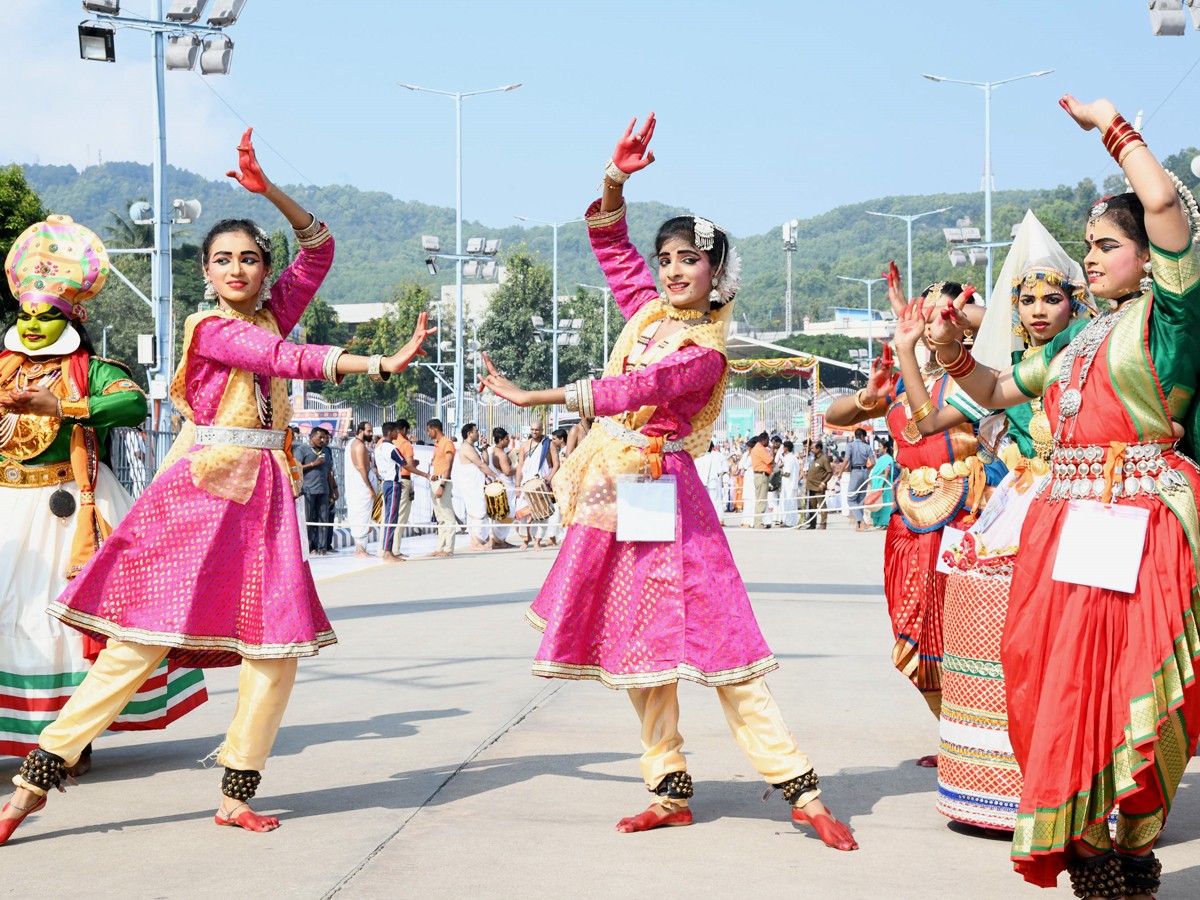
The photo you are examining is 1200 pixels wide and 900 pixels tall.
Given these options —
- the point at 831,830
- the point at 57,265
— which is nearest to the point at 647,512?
the point at 831,830

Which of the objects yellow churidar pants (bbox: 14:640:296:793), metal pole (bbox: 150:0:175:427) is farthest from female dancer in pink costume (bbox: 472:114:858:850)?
metal pole (bbox: 150:0:175:427)

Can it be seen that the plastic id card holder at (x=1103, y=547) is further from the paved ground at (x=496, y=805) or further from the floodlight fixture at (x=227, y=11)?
the floodlight fixture at (x=227, y=11)

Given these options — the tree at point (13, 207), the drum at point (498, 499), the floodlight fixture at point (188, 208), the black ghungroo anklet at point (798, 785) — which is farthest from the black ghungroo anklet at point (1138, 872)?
the tree at point (13, 207)

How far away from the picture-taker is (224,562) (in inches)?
198

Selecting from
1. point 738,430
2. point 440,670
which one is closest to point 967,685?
point 440,670

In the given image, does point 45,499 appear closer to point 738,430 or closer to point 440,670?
point 440,670

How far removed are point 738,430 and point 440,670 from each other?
3896 cm

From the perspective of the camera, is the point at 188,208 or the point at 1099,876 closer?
the point at 1099,876

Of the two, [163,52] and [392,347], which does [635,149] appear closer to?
[163,52]

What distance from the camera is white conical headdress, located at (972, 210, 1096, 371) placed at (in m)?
5.14

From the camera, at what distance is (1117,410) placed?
370cm

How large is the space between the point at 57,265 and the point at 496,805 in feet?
9.03

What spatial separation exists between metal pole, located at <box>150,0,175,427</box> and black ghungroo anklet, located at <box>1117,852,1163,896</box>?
15870 mm

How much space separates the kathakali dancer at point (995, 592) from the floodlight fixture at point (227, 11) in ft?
42.9
